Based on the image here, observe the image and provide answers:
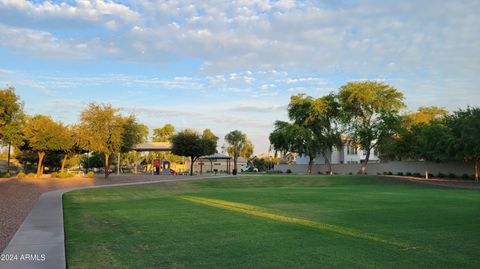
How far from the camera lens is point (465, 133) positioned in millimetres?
41562

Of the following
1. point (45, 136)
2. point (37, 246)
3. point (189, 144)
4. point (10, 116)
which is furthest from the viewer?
point (189, 144)

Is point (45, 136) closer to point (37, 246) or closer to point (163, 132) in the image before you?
point (37, 246)

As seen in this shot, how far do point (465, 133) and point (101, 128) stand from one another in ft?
117

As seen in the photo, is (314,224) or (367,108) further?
(367,108)

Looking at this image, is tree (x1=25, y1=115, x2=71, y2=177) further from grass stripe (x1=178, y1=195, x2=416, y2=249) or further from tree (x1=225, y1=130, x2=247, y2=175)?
tree (x1=225, y1=130, x2=247, y2=175)

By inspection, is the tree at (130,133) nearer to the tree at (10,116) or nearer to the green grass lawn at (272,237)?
the tree at (10,116)

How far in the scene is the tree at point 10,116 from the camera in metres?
39.5

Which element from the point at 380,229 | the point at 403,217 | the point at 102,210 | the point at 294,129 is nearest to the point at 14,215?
the point at 102,210

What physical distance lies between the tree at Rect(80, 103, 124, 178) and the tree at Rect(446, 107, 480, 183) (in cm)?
3360

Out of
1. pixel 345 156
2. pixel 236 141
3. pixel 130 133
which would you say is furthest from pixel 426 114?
pixel 236 141

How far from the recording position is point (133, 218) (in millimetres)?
14141

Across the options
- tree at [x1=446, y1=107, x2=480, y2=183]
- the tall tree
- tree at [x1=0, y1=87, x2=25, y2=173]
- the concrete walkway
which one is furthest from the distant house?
the concrete walkway

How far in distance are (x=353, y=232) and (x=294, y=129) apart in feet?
172

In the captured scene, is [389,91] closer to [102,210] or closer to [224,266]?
[102,210]
